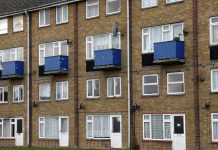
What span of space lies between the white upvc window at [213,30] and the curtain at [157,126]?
5.99 m

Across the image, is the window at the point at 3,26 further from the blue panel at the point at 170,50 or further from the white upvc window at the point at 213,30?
the white upvc window at the point at 213,30

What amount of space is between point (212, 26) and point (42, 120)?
16.9 meters

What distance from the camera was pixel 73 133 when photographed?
42500 millimetres

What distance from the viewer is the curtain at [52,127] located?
145ft

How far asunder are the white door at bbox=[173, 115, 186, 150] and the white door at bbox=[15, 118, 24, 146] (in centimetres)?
1559

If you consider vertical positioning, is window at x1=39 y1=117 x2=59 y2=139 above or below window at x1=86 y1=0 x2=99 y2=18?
below

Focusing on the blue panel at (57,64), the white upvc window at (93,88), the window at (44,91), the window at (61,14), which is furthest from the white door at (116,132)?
the window at (61,14)

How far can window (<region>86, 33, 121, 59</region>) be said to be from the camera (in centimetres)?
4025

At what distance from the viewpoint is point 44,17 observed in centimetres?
4597

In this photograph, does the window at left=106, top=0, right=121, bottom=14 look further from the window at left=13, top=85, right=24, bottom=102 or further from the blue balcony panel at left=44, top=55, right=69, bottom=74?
the window at left=13, top=85, right=24, bottom=102

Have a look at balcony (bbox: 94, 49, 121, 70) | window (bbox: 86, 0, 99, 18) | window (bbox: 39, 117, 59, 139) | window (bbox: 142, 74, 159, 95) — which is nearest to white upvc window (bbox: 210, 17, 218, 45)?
window (bbox: 142, 74, 159, 95)

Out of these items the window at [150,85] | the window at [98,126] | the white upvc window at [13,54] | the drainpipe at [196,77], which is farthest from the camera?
the white upvc window at [13,54]

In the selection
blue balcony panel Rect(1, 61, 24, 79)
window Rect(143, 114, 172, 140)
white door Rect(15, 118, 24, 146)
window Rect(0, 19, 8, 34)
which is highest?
window Rect(0, 19, 8, 34)

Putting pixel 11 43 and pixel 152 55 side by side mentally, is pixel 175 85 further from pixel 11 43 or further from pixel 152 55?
pixel 11 43
